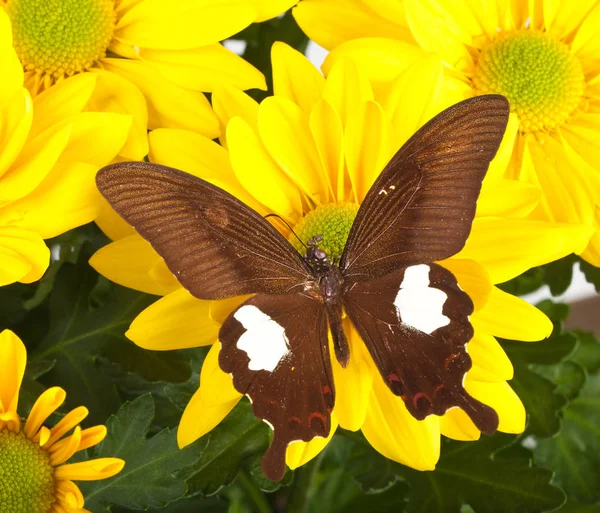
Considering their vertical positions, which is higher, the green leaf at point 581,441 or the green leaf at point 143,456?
the green leaf at point 143,456

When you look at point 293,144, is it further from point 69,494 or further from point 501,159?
point 69,494

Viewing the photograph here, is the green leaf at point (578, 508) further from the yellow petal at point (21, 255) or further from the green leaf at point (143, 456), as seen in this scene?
the yellow petal at point (21, 255)

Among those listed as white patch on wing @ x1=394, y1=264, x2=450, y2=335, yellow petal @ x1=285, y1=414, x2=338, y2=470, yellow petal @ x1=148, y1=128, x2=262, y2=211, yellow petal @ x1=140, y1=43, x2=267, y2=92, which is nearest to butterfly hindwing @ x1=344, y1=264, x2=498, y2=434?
white patch on wing @ x1=394, y1=264, x2=450, y2=335

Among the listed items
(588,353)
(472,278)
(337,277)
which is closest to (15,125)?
(337,277)

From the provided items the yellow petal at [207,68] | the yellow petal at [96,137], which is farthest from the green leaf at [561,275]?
the yellow petal at [96,137]

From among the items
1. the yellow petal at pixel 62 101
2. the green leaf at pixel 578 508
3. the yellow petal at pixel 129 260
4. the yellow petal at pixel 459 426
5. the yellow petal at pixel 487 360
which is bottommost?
the green leaf at pixel 578 508

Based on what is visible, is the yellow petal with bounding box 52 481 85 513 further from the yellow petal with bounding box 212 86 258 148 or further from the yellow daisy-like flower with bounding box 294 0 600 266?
the yellow daisy-like flower with bounding box 294 0 600 266
